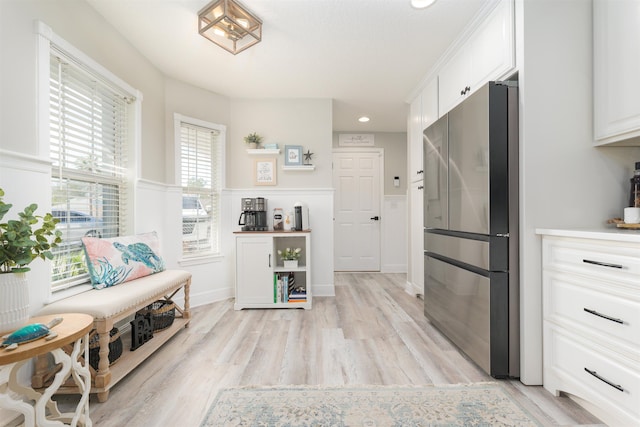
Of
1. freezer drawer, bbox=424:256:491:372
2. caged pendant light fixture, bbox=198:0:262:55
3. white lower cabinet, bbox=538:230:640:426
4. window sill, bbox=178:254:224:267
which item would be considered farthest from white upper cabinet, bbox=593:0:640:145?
window sill, bbox=178:254:224:267

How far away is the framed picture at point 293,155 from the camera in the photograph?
3.63 meters

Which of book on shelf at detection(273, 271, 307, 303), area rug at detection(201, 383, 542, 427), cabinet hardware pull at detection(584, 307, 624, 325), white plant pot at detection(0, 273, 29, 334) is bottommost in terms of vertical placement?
area rug at detection(201, 383, 542, 427)

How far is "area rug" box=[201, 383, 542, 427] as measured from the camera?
4.55 ft

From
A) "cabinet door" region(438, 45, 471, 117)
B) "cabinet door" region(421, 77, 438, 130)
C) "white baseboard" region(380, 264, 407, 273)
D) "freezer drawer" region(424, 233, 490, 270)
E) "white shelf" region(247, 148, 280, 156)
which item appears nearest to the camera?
"freezer drawer" region(424, 233, 490, 270)

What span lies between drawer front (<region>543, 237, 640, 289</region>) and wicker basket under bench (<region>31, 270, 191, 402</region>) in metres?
2.46

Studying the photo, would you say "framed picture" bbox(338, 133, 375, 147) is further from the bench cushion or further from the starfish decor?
the bench cushion

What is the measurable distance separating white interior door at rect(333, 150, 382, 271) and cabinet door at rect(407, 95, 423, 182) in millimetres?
1537

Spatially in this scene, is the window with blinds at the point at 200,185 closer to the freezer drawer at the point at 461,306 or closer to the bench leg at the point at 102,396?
the bench leg at the point at 102,396

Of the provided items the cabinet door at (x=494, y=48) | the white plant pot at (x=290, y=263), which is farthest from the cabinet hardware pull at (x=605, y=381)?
the white plant pot at (x=290, y=263)

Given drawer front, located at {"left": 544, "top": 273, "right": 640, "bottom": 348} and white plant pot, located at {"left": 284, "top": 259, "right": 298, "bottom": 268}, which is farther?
white plant pot, located at {"left": 284, "top": 259, "right": 298, "bottom": 268}

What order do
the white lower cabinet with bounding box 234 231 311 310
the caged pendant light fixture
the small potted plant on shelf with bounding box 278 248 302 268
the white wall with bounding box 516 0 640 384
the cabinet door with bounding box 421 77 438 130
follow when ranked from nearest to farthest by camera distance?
the white wall with bounding box 516 0 640 384
the caged pendant light fixture
the cabinet door with bounding box 421 77 438 130
the white lower cabinet with bounding box 234 231 311 310
the small potted plant on shelf with bounding box 278 248 302 268

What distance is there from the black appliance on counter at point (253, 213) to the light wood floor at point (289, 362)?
0.92 m

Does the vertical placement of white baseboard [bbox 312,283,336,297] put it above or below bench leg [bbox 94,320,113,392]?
below

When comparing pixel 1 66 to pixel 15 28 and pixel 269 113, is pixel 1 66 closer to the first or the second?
pixel 15 28
